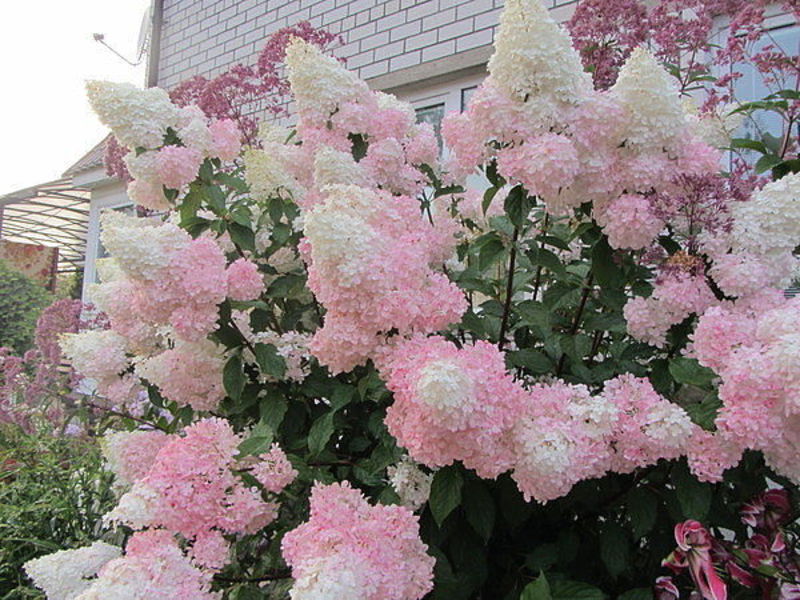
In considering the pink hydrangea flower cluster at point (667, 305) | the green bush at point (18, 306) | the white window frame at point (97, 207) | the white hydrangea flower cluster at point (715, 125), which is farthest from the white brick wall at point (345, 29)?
the green bush at point (18, 306)

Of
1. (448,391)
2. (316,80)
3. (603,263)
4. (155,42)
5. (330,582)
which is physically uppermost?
(155,42)

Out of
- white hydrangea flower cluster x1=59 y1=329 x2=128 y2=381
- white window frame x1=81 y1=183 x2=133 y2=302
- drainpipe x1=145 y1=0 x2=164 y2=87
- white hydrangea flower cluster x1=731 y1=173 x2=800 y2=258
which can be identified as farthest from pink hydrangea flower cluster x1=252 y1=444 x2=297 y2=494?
white window frame x1=81 y1=183 x2=133 y2=302

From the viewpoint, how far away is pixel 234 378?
3.91 ft

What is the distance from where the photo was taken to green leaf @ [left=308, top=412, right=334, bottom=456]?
1.09 metres

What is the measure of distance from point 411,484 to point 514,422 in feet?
0.94

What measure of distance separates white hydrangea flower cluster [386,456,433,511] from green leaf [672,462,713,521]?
384 mm

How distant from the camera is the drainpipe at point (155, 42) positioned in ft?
18.2

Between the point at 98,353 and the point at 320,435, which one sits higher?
the point at 98,353

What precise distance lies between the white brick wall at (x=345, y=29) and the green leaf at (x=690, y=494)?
2.80 metres

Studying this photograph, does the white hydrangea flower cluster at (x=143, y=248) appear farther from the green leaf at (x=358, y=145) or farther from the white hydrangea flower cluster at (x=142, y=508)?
the green leaf at (x=358, y=145)

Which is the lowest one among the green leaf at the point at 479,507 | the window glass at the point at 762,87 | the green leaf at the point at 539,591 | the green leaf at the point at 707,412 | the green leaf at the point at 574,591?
the green leaf at the point at 574,591

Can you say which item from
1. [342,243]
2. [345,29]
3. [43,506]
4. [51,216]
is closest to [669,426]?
[342,243]

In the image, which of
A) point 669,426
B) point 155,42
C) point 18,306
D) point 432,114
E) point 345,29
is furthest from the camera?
point 18,306

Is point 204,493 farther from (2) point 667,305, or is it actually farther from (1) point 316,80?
(1) point 316,80
